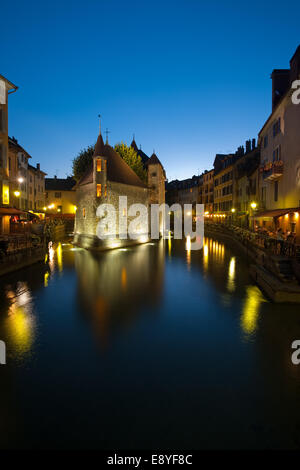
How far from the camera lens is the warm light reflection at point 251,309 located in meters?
8.62

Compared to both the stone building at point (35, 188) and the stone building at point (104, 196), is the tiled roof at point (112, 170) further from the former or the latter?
the stone building at point (35, 188)

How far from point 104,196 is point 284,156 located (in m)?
18.1

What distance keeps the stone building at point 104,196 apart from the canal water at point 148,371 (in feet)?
63.3

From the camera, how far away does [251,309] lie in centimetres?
1025

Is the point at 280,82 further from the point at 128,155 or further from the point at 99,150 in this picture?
the point at 128,155

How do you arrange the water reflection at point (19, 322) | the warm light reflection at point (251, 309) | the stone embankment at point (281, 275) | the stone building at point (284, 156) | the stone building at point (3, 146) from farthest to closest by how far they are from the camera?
the stone building at point (3, 146) < the stone building at point (284, 156) < the stone embankment at point (281, 275) < the warm light reflection at point (251, 309) < the water reflection at point (19, 322)

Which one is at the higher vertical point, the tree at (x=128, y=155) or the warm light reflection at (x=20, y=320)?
the tree at (x=128, y=155)

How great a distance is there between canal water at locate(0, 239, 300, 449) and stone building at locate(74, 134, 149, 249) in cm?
1930

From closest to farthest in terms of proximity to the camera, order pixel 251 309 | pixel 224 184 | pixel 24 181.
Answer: pixel 251 309
pixel 24 181
pixel 224 184

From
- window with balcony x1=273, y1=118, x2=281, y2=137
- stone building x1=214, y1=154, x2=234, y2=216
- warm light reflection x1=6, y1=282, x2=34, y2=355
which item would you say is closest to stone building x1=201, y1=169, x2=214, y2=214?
stone building x1=214, y1=154, x2=234, y2=216

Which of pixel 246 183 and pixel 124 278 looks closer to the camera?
pixel 124 278

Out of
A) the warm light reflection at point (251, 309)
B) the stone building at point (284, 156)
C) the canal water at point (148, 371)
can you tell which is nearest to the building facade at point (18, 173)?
the canal water at point (148, 371)

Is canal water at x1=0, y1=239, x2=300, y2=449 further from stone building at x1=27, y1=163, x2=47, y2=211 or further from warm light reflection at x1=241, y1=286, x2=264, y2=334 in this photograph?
stone building at x1=27, y1=163, x2=47, y2=211

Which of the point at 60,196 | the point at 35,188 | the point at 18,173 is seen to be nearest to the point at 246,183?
the point at 18,173
